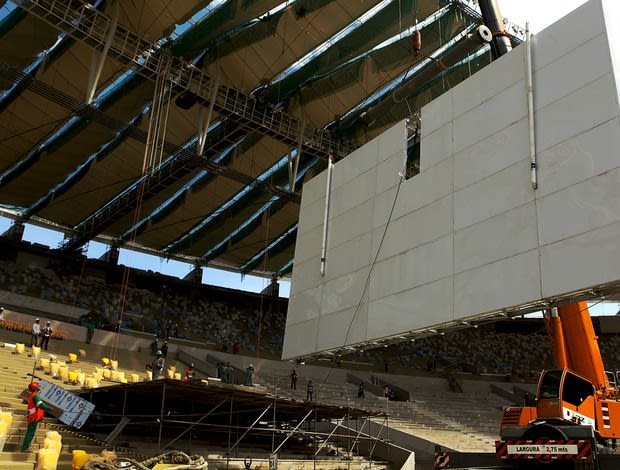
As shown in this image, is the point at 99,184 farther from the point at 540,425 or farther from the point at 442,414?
the point at 540,425

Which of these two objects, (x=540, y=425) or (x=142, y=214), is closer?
(x=540, y=425)

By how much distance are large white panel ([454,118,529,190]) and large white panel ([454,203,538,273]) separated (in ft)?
2.98

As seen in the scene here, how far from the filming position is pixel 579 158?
29.0 feet

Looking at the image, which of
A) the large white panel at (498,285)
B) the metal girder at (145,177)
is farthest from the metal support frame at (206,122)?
the large white panel at (498,285)

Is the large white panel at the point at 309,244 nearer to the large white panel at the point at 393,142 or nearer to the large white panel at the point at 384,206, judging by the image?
the large white panel at the point at 384,206

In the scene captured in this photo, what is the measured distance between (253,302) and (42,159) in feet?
65.6

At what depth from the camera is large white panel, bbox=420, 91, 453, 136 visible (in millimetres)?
11695

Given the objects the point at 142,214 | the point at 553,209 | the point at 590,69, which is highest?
the point at 142,214

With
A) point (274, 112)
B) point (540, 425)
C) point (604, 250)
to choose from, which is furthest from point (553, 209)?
point (274, 112)

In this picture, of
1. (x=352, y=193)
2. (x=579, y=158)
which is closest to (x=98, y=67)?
(x=352, y=193)

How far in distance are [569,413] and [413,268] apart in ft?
12.8

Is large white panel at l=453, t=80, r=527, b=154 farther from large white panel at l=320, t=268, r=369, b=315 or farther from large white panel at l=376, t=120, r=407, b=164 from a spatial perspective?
large white panel at l=320, t=268, r=369, b=315

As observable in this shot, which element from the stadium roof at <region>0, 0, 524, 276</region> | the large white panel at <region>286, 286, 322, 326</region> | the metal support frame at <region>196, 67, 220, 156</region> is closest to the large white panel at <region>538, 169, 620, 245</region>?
the large white panel at <region>286, 286, 322, 326</region>

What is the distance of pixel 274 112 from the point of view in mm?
28703
